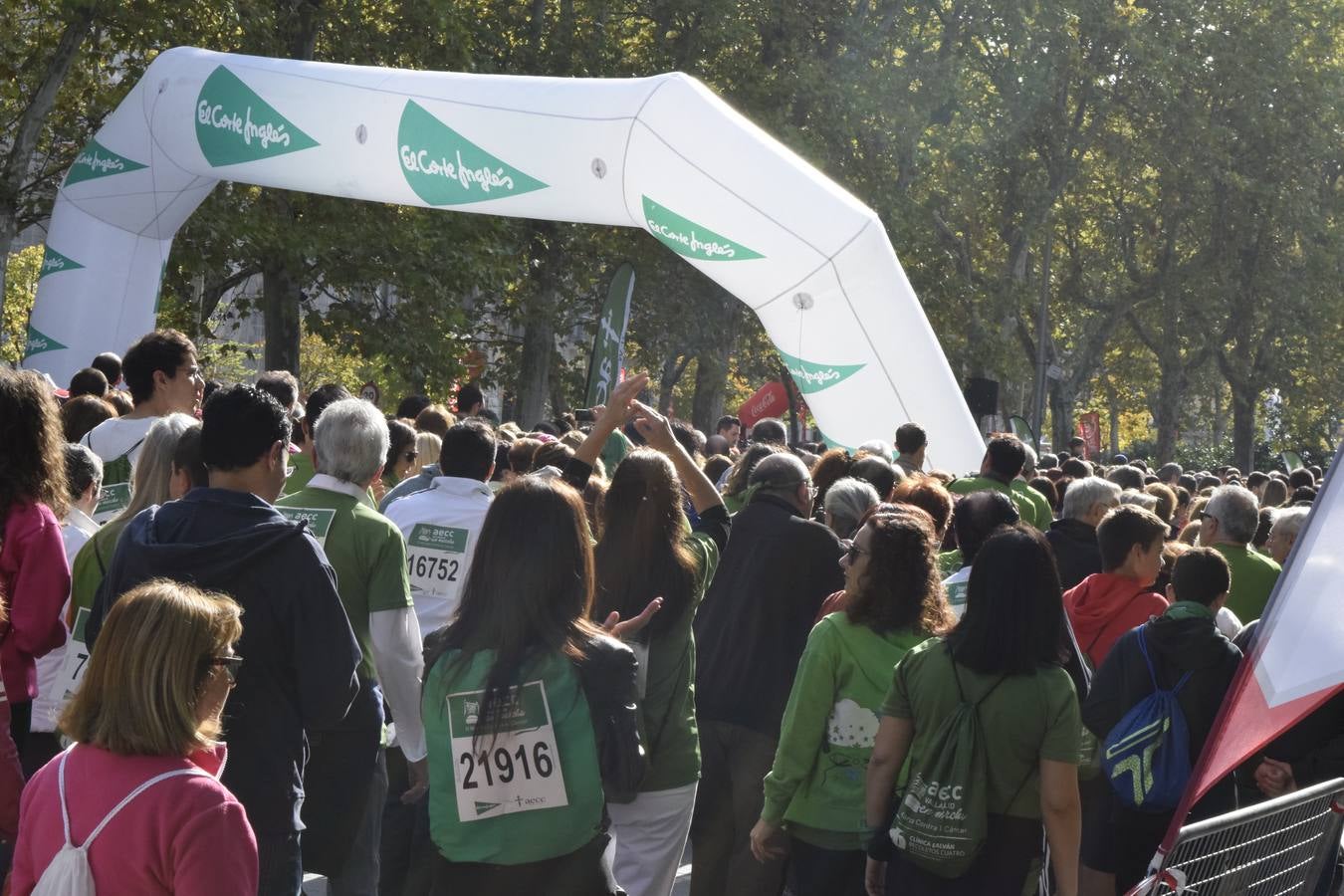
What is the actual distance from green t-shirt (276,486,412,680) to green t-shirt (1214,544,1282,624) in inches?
152

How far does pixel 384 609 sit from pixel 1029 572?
1.91 meters

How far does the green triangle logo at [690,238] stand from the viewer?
10.7m

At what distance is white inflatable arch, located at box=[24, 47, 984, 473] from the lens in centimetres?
1044

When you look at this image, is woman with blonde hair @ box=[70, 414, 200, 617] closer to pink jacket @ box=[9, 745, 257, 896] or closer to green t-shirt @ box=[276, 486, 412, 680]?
green t-shirt @ box=[276, 486, 412, 680]

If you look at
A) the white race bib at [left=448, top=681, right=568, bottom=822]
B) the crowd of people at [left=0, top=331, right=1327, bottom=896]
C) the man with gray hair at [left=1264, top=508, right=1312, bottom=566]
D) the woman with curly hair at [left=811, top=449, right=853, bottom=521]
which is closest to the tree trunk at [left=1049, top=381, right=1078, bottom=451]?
the man with gray hair at [left=1264, top=508, right=1312, bottom=566]

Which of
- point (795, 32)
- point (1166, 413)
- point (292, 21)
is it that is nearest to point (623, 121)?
point (292, 21)

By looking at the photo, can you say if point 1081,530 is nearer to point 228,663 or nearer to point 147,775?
point 228,663

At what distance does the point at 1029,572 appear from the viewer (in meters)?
4.22

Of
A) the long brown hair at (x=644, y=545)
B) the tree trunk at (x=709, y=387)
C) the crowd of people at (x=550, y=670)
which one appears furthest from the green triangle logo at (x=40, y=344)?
the tree trunk at (x=709, y=387)

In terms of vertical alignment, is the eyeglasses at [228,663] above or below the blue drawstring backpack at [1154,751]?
above

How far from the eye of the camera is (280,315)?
2038cm

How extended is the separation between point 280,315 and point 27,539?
16257mm

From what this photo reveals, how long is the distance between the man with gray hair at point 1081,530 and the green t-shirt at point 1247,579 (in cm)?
52

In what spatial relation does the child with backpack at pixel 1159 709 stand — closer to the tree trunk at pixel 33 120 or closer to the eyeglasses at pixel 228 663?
the eyeglasses at pixel 228 663
